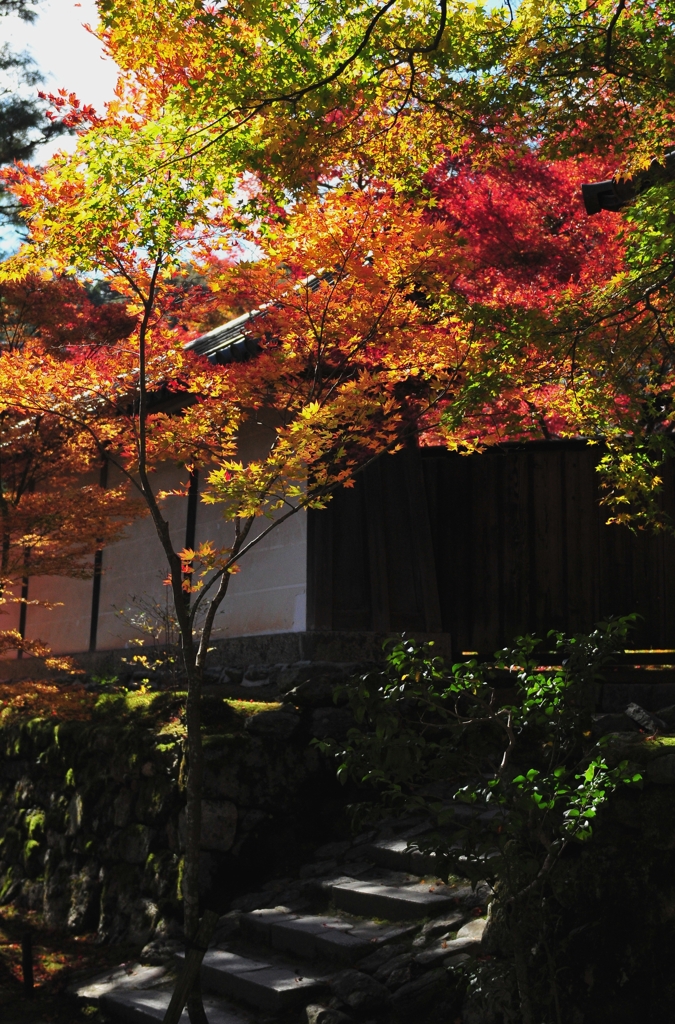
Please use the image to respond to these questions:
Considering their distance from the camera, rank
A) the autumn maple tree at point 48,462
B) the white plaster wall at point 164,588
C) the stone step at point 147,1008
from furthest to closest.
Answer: the white plaster wall at point 164,588, the autumn maple tree at point 48,462, the stone step at point 147,1008

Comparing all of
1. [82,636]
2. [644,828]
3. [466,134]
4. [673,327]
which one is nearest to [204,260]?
[466,134]

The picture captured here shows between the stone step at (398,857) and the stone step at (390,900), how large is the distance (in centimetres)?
21

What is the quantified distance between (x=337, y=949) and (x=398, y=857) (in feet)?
3.46

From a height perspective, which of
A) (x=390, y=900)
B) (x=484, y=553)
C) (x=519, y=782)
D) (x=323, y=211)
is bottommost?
(x=390, y=900)

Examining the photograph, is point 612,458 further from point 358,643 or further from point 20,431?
point 20,431

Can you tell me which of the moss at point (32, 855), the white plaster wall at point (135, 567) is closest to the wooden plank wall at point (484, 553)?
the white plaster wall at point (135, 567)

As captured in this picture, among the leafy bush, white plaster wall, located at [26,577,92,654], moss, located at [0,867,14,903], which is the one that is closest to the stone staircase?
the leafy bush

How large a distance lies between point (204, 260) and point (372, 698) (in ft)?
10.4

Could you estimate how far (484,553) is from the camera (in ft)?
31.9

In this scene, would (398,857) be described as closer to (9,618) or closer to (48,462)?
(48,462)

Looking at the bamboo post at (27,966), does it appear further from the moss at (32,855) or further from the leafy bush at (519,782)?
the leafy bush at (519,782)

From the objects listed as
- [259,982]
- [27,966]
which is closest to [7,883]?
[27,966]

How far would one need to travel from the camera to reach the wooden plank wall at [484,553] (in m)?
9.23

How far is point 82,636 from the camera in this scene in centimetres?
1400
